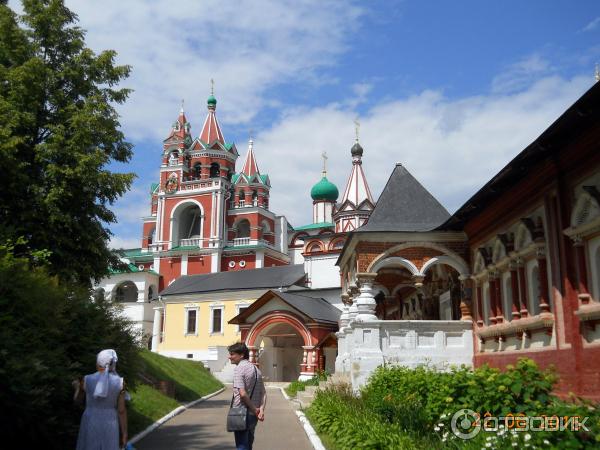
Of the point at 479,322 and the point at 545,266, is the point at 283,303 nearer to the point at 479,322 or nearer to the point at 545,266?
the point at 479,322

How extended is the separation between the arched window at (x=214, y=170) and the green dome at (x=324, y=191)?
978 cm

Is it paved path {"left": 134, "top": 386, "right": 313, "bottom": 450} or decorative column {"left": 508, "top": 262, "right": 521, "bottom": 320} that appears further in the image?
decorative column {"left": 508, "top": 262, "right": 521, "bottom": 320}

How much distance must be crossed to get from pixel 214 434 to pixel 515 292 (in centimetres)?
654

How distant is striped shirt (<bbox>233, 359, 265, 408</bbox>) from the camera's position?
703 centimetres

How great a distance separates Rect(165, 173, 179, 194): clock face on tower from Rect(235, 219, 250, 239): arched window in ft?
24.2

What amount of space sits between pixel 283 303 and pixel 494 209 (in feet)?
67.7

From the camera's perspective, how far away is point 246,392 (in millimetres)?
7035

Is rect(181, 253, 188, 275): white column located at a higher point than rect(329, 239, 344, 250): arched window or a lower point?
higher

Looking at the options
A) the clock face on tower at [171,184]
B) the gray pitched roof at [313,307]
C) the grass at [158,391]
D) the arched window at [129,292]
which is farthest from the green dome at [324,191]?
the grass at [158,391]

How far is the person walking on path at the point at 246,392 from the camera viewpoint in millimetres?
6965

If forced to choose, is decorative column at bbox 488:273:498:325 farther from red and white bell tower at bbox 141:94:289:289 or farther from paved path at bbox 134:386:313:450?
red and white bell tower at bbox 141:94:289:289

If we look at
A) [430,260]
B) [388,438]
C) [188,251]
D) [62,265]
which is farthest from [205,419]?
[188,251]

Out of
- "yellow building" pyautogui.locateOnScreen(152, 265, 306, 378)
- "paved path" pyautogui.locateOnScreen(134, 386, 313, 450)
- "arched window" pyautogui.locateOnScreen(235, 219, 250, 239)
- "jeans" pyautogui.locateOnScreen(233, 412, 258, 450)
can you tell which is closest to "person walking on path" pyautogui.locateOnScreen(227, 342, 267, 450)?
"jeans" pyautogui.locateOnScreen(233, 412, 258, 450)

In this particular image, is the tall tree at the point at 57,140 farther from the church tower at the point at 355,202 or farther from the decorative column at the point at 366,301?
the church tower at the point at 355,202
